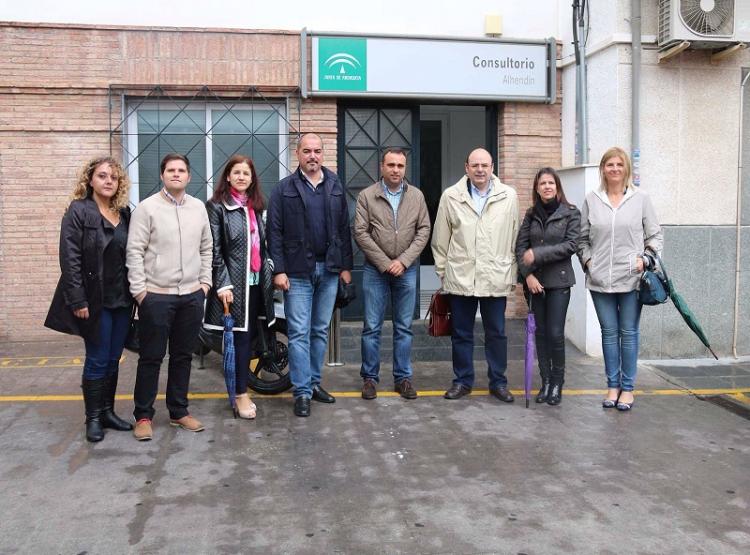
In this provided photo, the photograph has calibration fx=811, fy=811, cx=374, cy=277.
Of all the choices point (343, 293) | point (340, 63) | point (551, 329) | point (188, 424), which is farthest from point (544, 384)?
point (340, 63)

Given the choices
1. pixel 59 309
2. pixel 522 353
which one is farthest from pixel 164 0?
pixel 522 353

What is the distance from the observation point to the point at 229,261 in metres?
5.64

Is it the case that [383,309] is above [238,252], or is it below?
below

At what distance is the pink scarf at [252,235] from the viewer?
18.7 ft

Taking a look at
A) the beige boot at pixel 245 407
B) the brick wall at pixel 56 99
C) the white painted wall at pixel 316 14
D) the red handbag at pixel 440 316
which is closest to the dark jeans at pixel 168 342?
the beige boot at pixel 245 407

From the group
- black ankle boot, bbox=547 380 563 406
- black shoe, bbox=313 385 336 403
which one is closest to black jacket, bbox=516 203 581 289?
black ankle boot, bbox=547 380 563 406

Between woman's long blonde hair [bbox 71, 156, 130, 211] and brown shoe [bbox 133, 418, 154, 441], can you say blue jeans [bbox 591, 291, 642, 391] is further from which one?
woman's long blonde hair [bbox 71, 156, 130, 211]

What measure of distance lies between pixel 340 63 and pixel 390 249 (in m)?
3.22

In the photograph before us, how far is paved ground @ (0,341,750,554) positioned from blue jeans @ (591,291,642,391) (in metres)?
0.29

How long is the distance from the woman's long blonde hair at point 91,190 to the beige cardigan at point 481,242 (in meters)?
2.37

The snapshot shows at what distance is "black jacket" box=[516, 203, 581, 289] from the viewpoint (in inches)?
238

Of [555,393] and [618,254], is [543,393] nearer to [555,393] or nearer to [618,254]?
[555,393]

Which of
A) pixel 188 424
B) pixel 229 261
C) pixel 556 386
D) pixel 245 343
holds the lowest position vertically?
pixel 188 424

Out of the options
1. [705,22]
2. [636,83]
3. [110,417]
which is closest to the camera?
[110,417]
